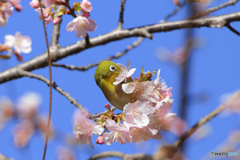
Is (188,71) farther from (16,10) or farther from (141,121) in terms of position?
(16,10)

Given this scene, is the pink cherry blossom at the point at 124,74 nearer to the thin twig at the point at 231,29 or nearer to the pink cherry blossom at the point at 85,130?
the pink cherry blossom at the point at 85,130

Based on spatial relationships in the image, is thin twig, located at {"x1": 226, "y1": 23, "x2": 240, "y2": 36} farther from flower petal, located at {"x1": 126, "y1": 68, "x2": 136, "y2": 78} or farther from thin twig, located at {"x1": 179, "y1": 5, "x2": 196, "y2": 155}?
thin twig, located at {"x1": 179, "y1": 5, "x2": 196, "y2": 155}

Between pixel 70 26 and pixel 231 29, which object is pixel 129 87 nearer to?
pixel 70 26

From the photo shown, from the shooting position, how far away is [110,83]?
259cm

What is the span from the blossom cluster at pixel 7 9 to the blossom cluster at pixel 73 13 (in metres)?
0.15

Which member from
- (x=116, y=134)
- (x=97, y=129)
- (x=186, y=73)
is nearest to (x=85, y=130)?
(x=97, y=129)

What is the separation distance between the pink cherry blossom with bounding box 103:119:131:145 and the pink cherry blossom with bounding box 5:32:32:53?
6.79 feet

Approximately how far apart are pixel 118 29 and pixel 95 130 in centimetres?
176

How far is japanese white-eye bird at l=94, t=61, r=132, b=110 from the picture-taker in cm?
250

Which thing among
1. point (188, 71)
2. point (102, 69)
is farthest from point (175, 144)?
point (102, 69)

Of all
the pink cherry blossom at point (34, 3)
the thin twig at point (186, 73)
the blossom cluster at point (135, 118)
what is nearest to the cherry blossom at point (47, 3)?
the pink cherry blossom at point (34, 3)

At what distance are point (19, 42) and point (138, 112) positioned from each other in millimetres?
2411

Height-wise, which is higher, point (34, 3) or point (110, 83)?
point (34, 3)

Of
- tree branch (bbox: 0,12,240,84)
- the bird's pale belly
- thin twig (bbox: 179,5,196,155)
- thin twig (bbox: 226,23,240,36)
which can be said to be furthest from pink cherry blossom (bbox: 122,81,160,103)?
thin twig (bbox: 179,5,196,155)
